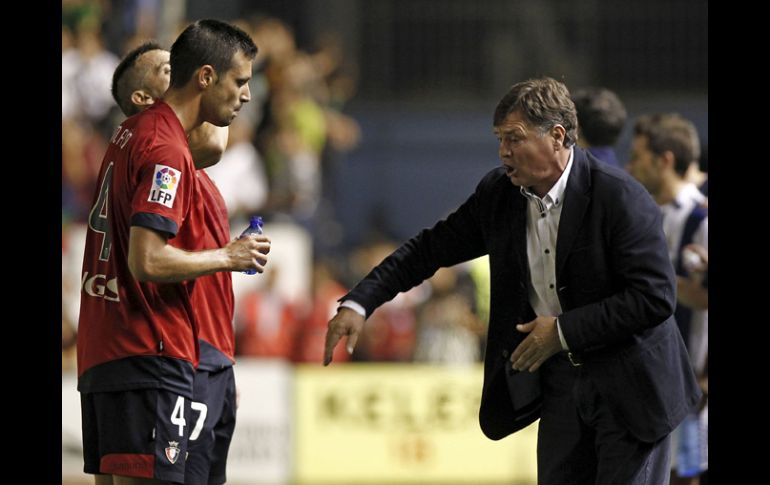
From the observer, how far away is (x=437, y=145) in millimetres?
16453

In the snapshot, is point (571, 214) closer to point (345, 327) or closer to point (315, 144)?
point (345, 327)

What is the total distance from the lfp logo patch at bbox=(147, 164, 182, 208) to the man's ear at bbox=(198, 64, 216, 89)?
1.40ft

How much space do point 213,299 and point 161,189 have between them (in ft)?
3.04

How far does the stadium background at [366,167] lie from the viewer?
13266 mm

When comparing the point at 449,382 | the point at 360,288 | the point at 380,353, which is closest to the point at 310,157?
the point at 380,353

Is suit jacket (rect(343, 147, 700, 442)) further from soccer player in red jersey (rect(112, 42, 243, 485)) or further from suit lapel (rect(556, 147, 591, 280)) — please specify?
soccer player in red jersey (rect(112, 42, 243, 485))

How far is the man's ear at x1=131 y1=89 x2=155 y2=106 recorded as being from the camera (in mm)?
5902

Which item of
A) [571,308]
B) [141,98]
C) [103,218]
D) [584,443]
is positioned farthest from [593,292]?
[141,98]

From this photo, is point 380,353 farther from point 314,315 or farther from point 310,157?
point 310,157

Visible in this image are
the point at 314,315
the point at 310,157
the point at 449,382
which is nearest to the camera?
the point at 449,382

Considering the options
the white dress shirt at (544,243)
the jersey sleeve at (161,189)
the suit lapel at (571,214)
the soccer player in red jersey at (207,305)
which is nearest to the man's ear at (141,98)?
the soccer player in red jersey at (207,305)

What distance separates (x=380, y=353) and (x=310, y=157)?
2551mm

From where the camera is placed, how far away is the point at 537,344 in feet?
17.2

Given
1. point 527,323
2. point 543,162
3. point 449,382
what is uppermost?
point 543,162
